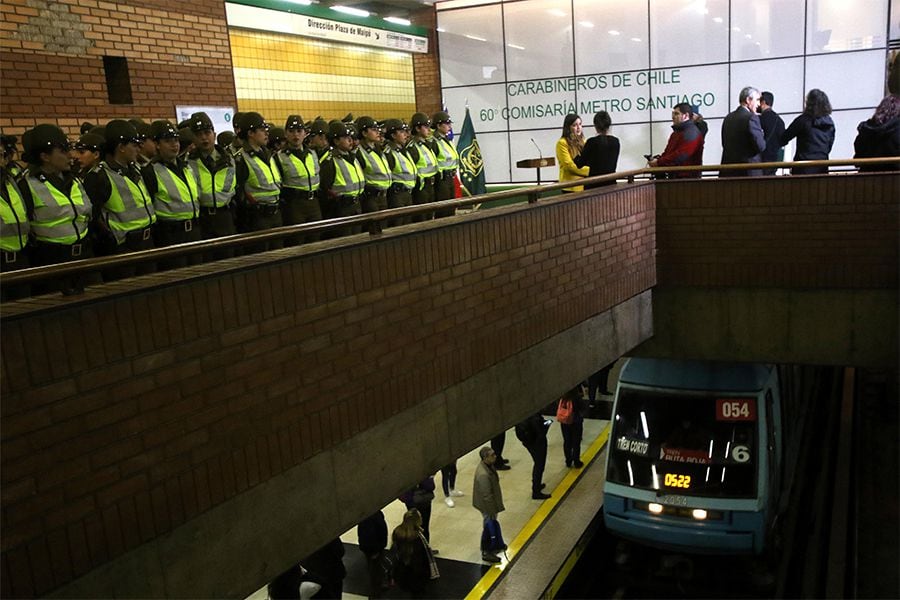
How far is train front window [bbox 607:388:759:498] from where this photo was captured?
29.6ft

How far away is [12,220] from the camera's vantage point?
429cm

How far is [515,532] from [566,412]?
7.37 ft

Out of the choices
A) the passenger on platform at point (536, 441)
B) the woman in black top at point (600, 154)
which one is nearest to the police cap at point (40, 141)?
the woman in black top at point (600, 154)

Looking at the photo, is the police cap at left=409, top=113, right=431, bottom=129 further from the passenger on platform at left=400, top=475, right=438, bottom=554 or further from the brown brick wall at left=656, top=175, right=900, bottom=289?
the passenger on platform at left=400, top=475, right=438, bottom=554

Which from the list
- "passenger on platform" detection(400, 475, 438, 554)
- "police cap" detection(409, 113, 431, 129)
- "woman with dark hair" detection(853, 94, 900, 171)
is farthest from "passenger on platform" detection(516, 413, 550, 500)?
"woman with dark hair" detection(853, 94, 900, 171)

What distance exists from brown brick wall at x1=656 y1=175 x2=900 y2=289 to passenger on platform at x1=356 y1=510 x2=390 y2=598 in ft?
14.1

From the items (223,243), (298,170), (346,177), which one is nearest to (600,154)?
(346,177)

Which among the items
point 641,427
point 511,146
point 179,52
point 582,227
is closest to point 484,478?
point 641,427

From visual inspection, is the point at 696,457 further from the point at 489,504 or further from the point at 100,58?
the point at 100,58

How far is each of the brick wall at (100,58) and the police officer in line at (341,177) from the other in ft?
10.7

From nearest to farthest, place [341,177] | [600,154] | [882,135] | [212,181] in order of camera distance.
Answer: [212,181] → [341,177] → [882,135] → [600,154]

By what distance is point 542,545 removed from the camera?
10305mm

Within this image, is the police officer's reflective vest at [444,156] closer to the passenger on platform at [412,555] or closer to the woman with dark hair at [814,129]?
the woman with dark hair at [814,129]

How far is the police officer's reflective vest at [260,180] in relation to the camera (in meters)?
6.10
